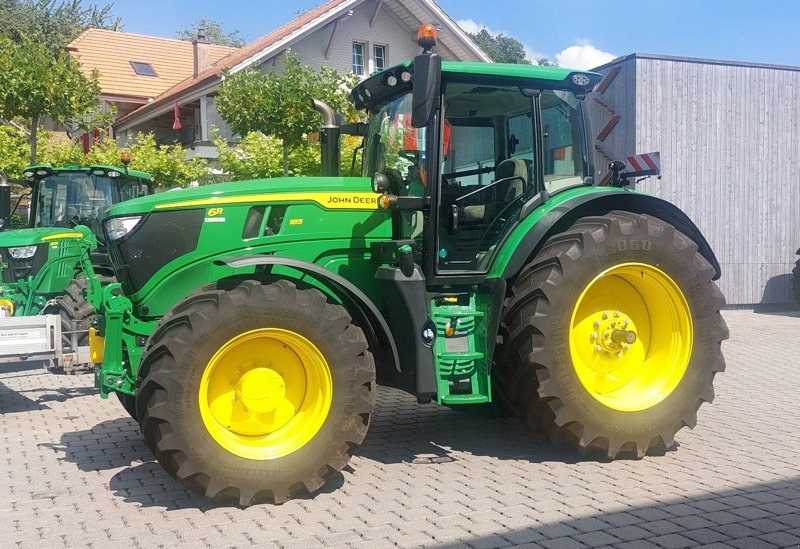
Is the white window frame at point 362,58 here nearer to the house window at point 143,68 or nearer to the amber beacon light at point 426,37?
the house window at point 143,68

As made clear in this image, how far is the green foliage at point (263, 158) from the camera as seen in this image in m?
15.9

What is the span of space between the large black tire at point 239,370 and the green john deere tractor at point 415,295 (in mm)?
11

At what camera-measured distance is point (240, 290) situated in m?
4.49

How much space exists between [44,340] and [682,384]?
480 centimetres

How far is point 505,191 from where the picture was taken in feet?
18.2

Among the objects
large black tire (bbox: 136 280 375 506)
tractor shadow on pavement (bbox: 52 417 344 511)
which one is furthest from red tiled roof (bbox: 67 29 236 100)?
large black tire (bbox: 136 280 375 506)

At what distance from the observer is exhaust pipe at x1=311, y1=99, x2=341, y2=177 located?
598 centimetres

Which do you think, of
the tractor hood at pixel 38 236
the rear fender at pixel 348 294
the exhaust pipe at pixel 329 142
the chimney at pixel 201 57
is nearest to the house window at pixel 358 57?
the chimney at pixel 201 57

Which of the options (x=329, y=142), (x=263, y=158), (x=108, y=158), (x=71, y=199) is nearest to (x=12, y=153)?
(x=108, y=158)

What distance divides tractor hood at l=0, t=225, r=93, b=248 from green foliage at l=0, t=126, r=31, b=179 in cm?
863

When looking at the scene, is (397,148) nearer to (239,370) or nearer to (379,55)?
(239,370)

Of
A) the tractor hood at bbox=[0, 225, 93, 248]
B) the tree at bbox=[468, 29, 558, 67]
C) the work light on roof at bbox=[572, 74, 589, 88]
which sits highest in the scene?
the tree at bbox=[468, 29, 558, 67]

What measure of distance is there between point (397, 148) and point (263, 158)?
1133cm

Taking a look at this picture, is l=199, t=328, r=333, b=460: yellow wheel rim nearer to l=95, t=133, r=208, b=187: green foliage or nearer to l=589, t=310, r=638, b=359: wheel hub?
l=589, t=310, r=638, b=359: wheel hub
